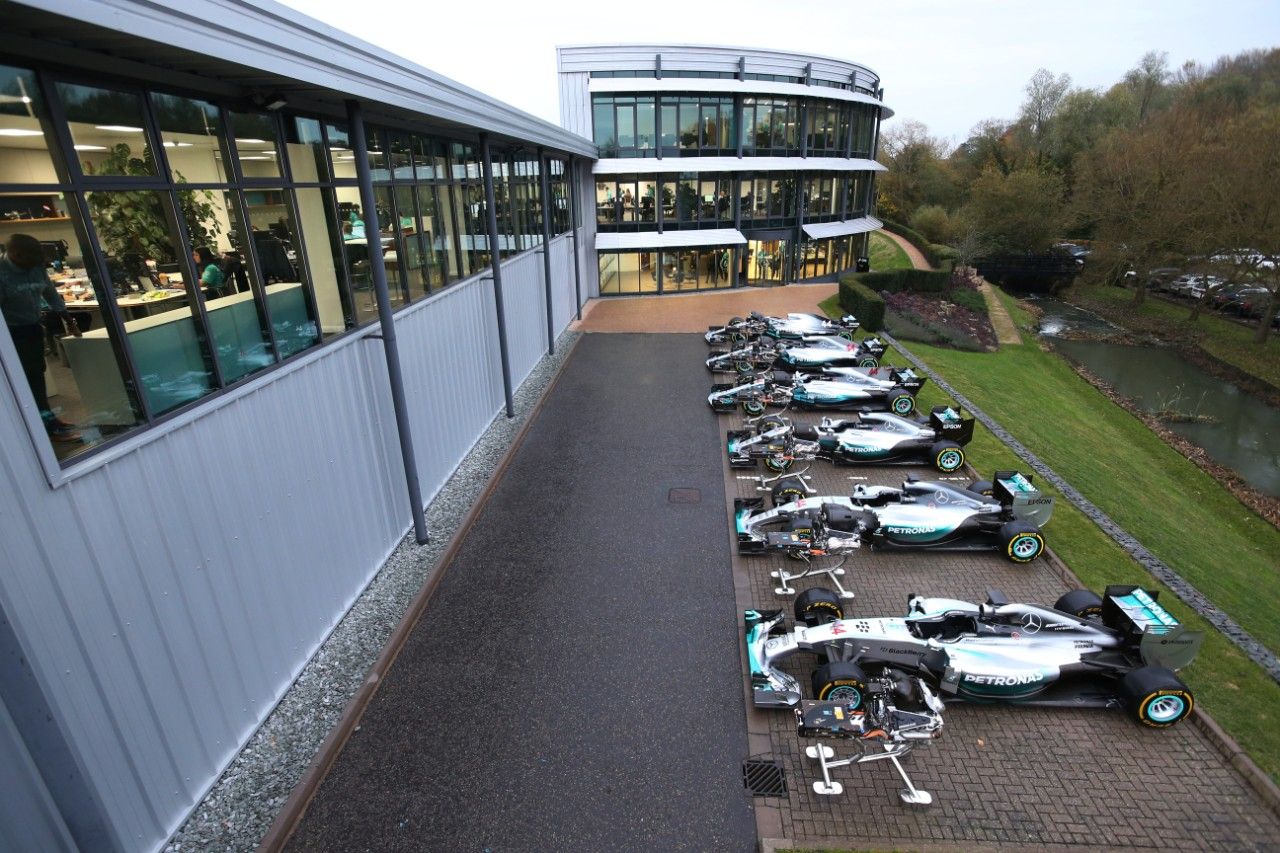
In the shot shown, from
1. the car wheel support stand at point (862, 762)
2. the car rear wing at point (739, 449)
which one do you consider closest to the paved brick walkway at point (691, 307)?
the car rear wing at point (739, 449)

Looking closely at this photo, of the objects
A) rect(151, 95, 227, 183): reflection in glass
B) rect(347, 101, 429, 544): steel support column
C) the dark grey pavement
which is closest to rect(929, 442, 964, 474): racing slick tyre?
the dark grey pavement

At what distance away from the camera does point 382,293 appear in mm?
7844

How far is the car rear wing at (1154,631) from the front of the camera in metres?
6.25

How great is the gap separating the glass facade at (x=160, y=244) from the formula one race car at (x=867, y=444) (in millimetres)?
6705

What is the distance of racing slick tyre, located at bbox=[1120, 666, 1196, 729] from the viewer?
19.6 feet

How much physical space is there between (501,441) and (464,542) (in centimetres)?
368

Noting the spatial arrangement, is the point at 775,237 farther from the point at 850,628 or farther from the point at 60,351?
the point at 60,351

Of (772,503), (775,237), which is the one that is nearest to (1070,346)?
(775,237)

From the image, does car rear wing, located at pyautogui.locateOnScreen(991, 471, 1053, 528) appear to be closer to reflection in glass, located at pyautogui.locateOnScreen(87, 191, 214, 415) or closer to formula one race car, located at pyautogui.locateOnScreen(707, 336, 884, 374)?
formula one race car, located at pyautogui.locateOnScreen(707, 336, 884, 374)

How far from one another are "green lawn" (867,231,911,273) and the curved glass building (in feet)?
21.3

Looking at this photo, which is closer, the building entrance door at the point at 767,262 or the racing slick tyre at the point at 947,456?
the racing slick tyre at the point at 947,456

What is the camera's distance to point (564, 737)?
612 centimetres

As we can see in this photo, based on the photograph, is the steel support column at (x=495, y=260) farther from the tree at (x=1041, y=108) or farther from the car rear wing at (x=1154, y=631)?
the tree at (x=1041, y=108)

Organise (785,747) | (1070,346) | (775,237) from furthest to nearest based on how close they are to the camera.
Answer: (775,237) < (1070,346) < (785,747)
